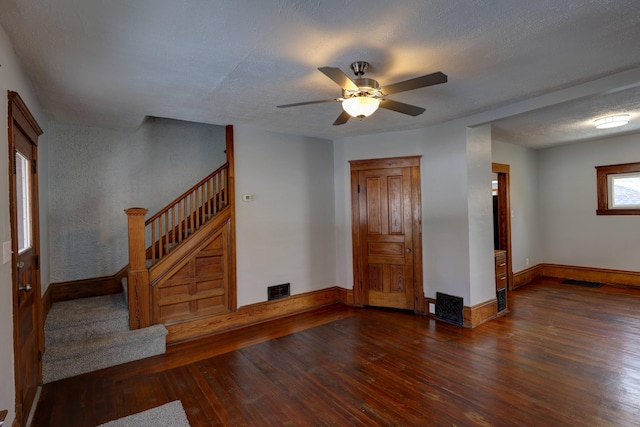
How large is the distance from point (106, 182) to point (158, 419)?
3.21m

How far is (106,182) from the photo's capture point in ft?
14.0

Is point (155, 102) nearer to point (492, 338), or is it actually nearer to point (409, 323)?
point (409, 323)

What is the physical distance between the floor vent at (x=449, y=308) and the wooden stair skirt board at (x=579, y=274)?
236cm

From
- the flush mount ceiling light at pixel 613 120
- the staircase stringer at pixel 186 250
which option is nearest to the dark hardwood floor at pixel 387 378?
the staircase stringer at pixel 186 250

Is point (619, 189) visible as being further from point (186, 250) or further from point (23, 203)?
point (23, 203)

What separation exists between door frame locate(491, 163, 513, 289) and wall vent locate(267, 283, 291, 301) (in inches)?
152

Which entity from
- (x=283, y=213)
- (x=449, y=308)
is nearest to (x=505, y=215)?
(x=449, y=308)

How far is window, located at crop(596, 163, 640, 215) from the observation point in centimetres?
544

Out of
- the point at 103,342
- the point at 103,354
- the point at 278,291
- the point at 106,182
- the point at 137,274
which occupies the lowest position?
the point at 103,354

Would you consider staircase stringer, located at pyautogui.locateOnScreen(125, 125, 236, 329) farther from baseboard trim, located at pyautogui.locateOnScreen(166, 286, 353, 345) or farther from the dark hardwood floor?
the dark hardwood floor

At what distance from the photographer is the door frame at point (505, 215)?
5605 millimetres

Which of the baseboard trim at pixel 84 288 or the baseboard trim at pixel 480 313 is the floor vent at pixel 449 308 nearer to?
the baseboard trim at pixel 480 313

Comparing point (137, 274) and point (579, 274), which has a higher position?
point (137, 274)

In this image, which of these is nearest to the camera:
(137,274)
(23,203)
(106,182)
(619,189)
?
(23,203)
